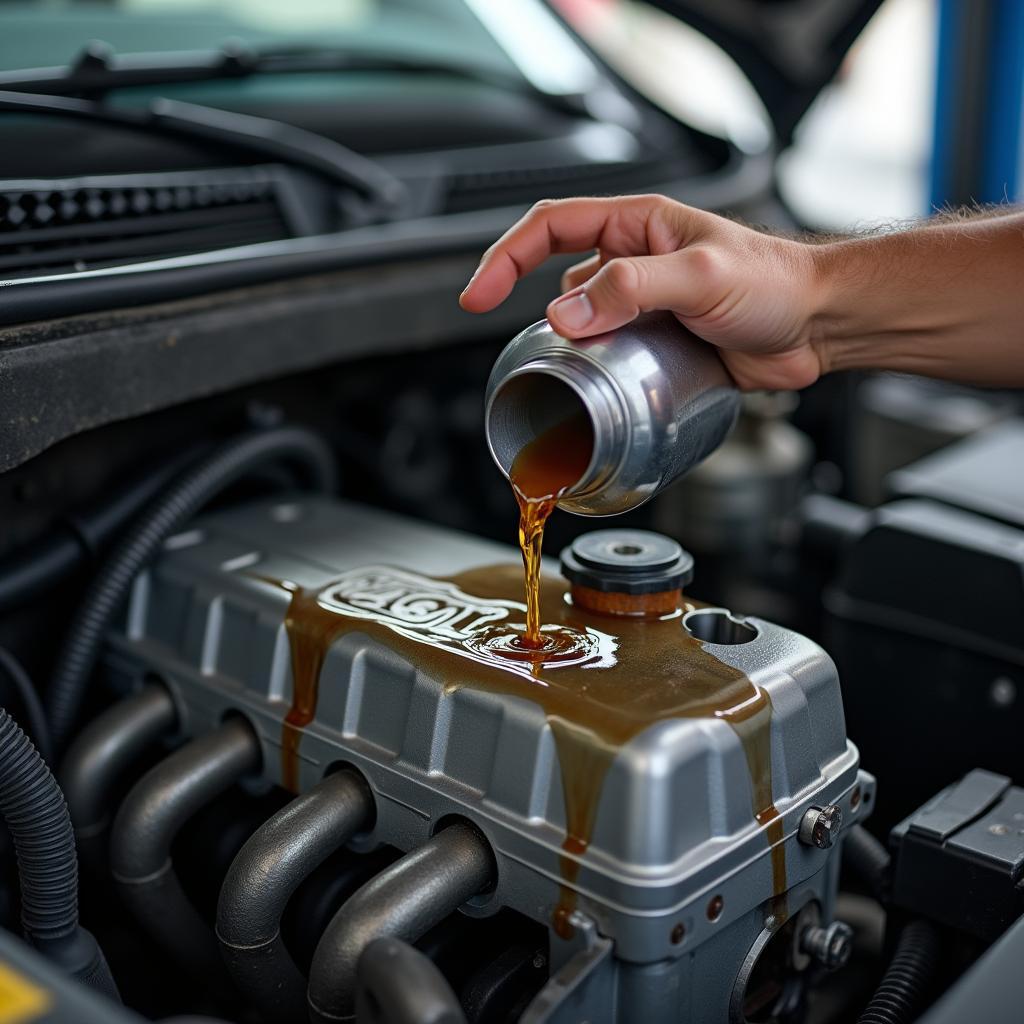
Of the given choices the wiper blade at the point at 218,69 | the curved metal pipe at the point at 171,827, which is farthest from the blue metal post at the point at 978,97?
the curved metal pipe at the point at 171,827

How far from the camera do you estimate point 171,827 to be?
97 cm

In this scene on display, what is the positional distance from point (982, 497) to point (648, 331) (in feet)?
2.01

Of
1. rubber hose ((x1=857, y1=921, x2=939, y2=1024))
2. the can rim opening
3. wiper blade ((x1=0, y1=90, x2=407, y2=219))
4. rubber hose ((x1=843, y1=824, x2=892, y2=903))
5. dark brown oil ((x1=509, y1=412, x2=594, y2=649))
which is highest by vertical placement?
wiper blade ((x1=0, y1=90, x2=407, y2=219))

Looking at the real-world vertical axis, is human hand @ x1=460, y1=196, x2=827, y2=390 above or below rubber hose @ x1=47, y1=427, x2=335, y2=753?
above

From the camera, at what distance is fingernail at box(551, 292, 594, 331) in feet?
2.78

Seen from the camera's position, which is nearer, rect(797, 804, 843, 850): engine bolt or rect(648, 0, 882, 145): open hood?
rect(797, 804, 843, 850): engine bolt

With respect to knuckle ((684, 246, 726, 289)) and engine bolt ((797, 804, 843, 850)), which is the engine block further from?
knuckle ((684, 246, 726, 289))

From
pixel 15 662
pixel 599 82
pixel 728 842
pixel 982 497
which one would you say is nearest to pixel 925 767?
pixel 982 497

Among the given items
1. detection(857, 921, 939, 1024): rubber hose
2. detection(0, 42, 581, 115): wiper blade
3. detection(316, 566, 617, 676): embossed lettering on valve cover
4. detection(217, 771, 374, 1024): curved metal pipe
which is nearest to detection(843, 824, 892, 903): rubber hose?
detection(857, 921, 939, 1024): rubber hose

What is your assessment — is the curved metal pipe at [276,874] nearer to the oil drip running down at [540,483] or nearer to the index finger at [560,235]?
the oil drip running down at [540,483]

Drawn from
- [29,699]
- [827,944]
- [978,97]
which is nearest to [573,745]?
[827,944]

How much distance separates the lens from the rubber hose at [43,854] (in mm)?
891

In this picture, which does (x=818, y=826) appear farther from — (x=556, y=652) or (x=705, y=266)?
(x=705, y=266)

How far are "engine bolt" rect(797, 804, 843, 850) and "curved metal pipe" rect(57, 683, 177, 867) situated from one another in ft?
1.78
